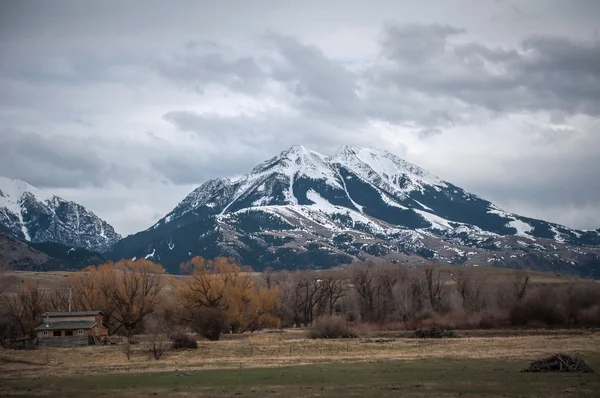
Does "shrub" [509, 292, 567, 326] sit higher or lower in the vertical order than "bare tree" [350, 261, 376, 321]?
lower

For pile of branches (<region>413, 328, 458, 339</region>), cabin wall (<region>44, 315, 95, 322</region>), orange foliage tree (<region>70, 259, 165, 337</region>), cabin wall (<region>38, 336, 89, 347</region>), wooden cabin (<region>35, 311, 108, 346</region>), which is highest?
orange foliage tree (<region>70, 259, 165, 337</region>)

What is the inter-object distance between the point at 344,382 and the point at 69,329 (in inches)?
2730

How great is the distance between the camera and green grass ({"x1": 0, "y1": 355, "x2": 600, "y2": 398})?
4006 cm

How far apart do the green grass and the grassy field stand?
0.07 m

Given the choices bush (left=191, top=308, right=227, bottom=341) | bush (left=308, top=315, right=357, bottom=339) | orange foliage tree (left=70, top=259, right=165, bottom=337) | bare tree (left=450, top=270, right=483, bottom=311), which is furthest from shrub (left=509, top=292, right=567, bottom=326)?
orange foliage tree (left=70, top=259, right=165, bottom=337)

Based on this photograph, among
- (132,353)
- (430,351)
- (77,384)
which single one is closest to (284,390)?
(77,384)

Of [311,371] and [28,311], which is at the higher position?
[28,311]

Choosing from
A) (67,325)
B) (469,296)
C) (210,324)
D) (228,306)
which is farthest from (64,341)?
(469,296)

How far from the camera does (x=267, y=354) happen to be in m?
76.1

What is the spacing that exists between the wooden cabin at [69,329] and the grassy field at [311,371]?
41.6ft

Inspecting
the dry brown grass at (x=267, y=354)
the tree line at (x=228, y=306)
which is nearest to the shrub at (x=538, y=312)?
the tree line at (x=228, y=306)

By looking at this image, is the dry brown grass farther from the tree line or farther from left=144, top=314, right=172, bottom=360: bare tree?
the tree line

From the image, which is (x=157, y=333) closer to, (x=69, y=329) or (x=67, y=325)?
(x=69, y=329)

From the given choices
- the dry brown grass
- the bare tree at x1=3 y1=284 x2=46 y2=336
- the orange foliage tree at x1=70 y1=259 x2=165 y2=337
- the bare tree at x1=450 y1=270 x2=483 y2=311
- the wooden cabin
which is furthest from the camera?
the bare tree at x1=450 y1=270 x2=483 y2=311
